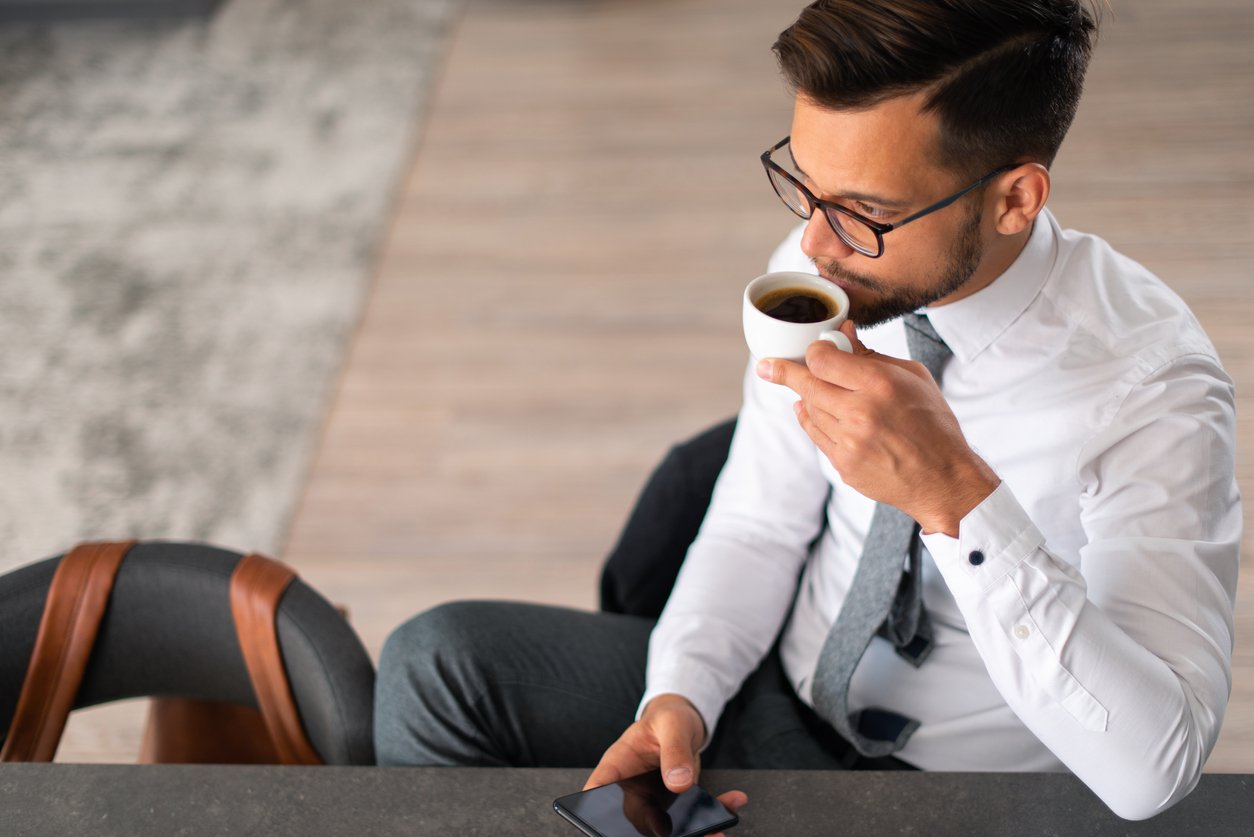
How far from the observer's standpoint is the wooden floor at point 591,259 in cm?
243

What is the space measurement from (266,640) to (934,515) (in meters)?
0.72

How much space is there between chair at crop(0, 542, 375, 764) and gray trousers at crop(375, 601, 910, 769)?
5cm

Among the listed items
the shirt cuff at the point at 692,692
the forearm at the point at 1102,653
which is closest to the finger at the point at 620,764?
the shirt cuff at the point at 692,692

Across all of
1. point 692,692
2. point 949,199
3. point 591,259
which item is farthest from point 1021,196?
point 591,259

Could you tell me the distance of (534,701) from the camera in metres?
1.35

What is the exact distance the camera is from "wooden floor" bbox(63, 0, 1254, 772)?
2.43 metres

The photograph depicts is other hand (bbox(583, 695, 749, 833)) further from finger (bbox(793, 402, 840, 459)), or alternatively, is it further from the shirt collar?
the shirt collar

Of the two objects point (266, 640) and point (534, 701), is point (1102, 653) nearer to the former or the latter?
point (534, 701)

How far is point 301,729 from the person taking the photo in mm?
1334

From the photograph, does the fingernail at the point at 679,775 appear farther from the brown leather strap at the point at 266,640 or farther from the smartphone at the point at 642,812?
the brown leather strap at the point at 266,640

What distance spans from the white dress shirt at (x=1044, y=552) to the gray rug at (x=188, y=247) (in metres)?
1.30

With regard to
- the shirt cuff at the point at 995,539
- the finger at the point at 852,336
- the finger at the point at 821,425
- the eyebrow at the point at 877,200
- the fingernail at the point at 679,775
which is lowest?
the fingernail at the point at 679,775

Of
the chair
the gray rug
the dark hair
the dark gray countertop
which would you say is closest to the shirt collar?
the dark hair

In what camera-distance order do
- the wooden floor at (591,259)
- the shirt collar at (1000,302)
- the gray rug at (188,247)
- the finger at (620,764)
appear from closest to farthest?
the finger at (620,764) < the shirt collar at (1000,302) < the wooden floor at (591,259) < the gray rug at (188,247)
